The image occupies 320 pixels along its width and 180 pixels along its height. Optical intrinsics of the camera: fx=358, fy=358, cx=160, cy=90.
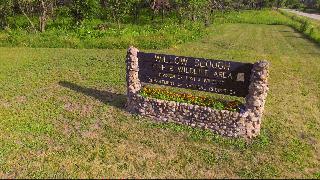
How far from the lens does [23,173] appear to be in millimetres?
13078

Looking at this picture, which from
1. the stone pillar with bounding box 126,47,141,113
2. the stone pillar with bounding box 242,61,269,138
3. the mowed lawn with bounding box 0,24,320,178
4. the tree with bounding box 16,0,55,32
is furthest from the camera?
the tree with bounding box 16,0,55,32

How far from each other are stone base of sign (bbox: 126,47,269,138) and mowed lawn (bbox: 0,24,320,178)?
402 millimetres

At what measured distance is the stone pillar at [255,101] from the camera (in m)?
15.1

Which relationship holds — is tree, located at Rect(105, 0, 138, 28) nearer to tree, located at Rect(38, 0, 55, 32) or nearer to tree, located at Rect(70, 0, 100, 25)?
tree, located at Rect(70, 0, 100, 25)

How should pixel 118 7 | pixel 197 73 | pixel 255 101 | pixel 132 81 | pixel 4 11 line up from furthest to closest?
pixel 118 7 → pixel 4 11 → pixel 132 81 → pixel 197 73 → pixel 255 101

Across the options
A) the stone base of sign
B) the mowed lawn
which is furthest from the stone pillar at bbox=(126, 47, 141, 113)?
the mowed lawn

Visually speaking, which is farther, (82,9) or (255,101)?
(82,9)

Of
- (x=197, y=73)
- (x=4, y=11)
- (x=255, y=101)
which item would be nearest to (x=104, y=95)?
(x=197, y=73)

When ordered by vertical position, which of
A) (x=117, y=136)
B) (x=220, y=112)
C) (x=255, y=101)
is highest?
(x=255, y=101)

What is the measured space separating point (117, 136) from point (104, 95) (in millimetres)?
5182

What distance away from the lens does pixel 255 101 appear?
15305 millimetres

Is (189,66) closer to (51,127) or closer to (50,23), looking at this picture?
(51,127)

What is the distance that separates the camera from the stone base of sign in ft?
50.0

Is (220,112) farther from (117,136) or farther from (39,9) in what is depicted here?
(39,9)
